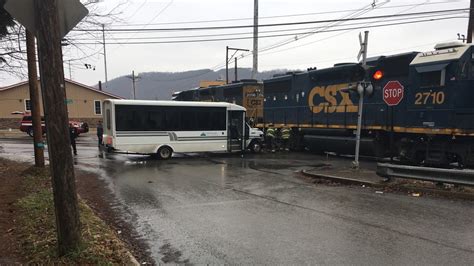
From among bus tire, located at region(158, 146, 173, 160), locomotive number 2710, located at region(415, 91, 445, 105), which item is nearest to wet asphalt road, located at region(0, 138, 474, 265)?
bus tire, located at region(158, 146, 173, 160)

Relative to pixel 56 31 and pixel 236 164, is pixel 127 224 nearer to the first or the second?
pixel 56 31

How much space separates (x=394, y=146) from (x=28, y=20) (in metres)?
14.7

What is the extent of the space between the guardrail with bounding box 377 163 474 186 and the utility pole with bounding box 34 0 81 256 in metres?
8.13

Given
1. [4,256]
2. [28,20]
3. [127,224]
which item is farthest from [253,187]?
[28,20]

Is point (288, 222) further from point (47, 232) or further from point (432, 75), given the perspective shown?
point (432, 75)

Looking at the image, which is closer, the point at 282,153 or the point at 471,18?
the point at 471,18

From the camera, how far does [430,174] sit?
9.45m

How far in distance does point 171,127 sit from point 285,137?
23.1 ft

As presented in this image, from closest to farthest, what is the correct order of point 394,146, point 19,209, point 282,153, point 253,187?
point 19,209 → point 253,187 → point 394,146 → point 282,153

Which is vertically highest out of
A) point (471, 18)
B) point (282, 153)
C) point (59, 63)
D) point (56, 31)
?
point (471, 18)

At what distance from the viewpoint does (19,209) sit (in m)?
7.30

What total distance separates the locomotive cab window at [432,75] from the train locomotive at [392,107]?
0.02 m

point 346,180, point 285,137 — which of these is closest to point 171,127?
point 285,137

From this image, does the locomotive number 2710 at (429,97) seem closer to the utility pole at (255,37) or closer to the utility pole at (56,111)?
the utility pole at (56,111)
